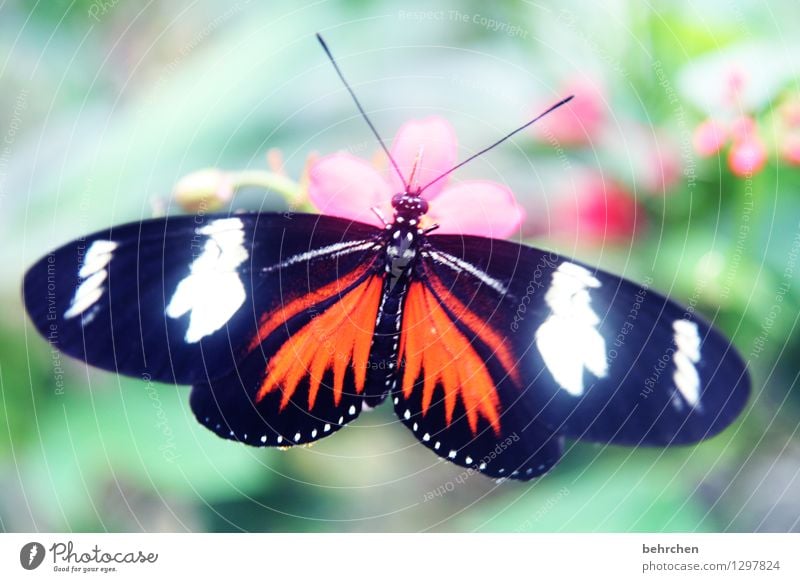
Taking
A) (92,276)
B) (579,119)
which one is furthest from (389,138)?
(92,276)

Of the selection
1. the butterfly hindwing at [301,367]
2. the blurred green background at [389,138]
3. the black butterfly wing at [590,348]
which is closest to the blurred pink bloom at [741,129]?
the blurred green background at [389,138]

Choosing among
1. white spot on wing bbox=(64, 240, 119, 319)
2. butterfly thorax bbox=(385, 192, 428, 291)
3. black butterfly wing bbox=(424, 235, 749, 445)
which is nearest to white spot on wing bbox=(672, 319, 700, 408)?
black butterfly wing bbox=(424, 235, 749, 445)

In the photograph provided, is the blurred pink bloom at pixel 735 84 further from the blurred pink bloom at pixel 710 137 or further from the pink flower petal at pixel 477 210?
the pink flower petal at pixel 477 210

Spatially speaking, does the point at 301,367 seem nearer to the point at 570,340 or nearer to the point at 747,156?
the point at 570,340

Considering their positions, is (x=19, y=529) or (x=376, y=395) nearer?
(x=376, y=395)

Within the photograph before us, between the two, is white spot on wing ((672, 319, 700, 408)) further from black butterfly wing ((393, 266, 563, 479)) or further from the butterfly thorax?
the butterfly thorax

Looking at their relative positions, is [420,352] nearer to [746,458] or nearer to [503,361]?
[503,361]

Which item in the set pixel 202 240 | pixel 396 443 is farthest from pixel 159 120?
pixel 396 443
